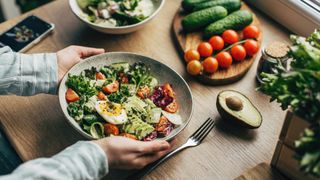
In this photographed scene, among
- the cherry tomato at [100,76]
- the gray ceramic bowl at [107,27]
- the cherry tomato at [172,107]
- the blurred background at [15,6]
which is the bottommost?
the blurred background at [15,6]

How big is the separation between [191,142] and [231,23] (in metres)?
0.59

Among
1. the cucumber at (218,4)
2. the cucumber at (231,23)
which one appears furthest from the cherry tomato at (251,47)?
the cucumber at (218,4)

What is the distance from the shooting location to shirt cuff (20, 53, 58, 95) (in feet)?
4.41

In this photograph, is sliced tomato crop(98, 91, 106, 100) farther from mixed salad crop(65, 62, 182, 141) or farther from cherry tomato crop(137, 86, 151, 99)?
cherry tomato crop(137, 86, 151, 99)

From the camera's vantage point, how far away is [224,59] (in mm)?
1537

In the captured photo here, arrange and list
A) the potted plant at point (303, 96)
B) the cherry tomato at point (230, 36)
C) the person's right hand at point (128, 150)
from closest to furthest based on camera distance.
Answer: the potted plant at point (303, 96)
the person's right hand at point (128, 150)
the cherry tomato at point (230, 36)

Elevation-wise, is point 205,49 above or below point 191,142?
above

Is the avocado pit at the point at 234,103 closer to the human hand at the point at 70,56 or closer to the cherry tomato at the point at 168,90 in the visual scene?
the cherry tomato at the point at 168,90

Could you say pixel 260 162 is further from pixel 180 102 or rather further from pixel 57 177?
pixel 57 177

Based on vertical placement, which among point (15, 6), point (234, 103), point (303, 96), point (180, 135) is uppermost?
point (303, 96)

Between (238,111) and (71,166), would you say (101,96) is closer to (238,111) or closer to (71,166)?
(71,166)

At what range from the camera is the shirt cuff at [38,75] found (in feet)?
4.41

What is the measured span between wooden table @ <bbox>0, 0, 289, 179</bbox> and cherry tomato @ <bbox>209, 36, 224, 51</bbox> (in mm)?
141

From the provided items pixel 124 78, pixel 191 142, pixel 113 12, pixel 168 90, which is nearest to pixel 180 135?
pixel 191 142
